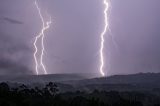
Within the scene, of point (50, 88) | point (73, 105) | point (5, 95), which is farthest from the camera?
point (50, 88)

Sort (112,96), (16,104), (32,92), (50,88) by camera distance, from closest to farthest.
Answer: (16,104) → (32,92) → (50,88) → (112,96)

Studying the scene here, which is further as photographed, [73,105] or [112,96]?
[112,96]

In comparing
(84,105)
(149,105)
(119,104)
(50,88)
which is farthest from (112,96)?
(84,105)

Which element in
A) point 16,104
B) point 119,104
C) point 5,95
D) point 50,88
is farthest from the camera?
point 50,88

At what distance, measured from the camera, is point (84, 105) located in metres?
111

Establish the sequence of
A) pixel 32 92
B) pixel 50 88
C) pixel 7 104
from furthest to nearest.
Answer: pixel 50 88 → pixel 32 92 → pixel 7 104

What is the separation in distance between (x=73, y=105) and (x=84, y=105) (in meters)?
7.81

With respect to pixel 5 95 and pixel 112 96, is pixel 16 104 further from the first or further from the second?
pixel 112 96

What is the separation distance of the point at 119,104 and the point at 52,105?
124ft

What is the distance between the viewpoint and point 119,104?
125 meters

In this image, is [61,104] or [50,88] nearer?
[61,104]

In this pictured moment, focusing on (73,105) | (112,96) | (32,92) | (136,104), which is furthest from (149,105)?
(73,105)

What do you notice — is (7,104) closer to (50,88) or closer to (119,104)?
(119,104)

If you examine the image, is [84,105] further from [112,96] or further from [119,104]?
[112,96]
